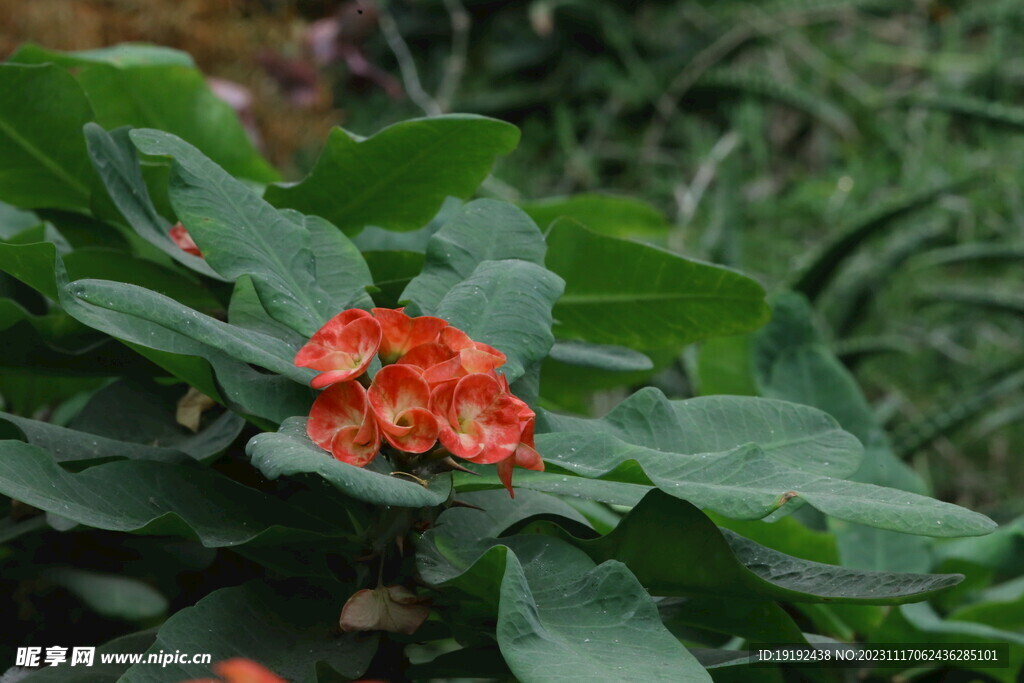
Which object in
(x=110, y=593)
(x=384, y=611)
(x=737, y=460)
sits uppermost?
(x=737, y=460)

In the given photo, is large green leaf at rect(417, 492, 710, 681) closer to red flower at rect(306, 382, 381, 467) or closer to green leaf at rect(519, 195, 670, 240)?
red flower at rect(306, 382, 381, 467)

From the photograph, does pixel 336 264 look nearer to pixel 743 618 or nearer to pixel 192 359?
pixel 192 359

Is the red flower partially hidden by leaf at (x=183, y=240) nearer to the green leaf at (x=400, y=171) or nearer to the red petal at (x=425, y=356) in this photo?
the green leaf at (x=400, y=171)

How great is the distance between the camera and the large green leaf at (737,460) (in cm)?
50

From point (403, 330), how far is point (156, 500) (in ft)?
0.57

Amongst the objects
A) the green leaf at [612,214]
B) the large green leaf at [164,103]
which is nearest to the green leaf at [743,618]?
the green leaf at [612,214]

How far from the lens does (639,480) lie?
0.54 m

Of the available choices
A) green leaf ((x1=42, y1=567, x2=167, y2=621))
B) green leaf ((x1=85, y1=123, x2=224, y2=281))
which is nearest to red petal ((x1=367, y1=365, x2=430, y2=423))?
green leaf ((x1=85, y1=123, x2=224, y2=281))

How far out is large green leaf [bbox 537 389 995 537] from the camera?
0.50 meters

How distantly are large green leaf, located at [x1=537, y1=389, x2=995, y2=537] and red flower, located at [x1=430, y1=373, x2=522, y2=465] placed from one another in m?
0.03

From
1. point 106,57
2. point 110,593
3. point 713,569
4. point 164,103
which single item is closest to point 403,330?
point 713,569

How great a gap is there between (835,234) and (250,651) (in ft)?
5.32

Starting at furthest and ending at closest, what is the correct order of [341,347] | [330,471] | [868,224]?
[868,224], [341,347], [330,471]

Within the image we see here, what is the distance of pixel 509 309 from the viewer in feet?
1.99
